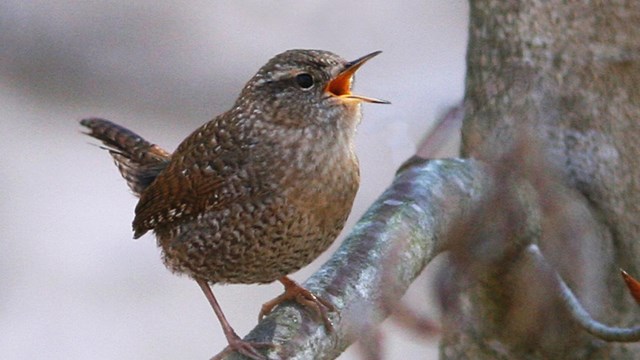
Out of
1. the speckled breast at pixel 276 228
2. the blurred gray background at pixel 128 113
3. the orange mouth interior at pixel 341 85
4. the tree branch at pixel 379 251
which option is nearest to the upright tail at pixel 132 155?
the speckled breast at pixel 276 228

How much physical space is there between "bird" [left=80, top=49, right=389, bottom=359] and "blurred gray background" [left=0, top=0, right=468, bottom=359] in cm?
200

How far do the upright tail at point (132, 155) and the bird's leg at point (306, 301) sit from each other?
1.70ft

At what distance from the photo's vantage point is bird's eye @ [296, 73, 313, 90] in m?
2.51

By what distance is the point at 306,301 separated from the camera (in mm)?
2189

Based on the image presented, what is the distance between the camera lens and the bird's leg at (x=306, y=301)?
2.00 m

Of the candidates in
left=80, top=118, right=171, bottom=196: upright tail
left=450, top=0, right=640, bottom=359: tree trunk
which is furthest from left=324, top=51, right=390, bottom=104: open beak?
left=80, top=118, right=171, bottom=196: upright tail

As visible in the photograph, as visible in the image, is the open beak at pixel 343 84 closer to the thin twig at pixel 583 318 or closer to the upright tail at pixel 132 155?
the thin twig at pixel 583 318

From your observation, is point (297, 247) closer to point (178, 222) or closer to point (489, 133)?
point (178, 222)

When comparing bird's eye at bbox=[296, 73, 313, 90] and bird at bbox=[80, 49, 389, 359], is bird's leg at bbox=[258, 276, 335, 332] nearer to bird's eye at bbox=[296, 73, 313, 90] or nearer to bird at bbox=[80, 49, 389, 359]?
bird at bbox=[80, 49, 389, 359]

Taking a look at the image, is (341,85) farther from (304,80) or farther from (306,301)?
(306,301)

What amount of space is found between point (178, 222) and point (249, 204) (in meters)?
0.26

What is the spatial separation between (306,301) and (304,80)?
0.53 meters

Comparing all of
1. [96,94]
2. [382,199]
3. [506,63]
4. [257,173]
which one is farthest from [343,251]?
[96,94]

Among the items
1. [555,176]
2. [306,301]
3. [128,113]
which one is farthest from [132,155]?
[128,113]
